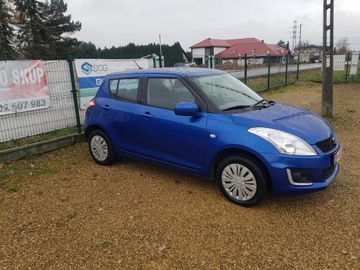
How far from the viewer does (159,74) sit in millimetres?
4613

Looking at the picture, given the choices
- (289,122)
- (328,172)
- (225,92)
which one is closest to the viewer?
(328,172)

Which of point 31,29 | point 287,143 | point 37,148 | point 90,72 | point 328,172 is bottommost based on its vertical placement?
→ point 37,148

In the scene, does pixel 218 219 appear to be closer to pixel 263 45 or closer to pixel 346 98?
pixel 346 98

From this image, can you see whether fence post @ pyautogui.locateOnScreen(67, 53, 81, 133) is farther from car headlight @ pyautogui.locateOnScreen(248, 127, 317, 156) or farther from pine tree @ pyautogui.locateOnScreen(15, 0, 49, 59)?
pine tree @ pyautogui.locateOnScreen(15, 0, 49, 59)

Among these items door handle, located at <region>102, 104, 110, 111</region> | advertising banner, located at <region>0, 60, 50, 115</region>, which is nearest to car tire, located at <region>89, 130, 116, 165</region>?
door handle, located at <region>102, 104, 110, 111</region>

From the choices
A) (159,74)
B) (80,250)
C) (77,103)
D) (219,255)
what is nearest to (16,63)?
(77,103)

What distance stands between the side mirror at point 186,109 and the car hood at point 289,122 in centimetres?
49

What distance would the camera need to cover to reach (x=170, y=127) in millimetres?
4211

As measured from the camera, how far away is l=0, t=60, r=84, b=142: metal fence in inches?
237

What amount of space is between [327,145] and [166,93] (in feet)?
7.22

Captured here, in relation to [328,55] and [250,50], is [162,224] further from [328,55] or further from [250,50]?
[250,50]

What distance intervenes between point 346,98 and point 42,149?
38.8ft

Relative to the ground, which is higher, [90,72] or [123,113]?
[90,72]

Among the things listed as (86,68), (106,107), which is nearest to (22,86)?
(86,68)
